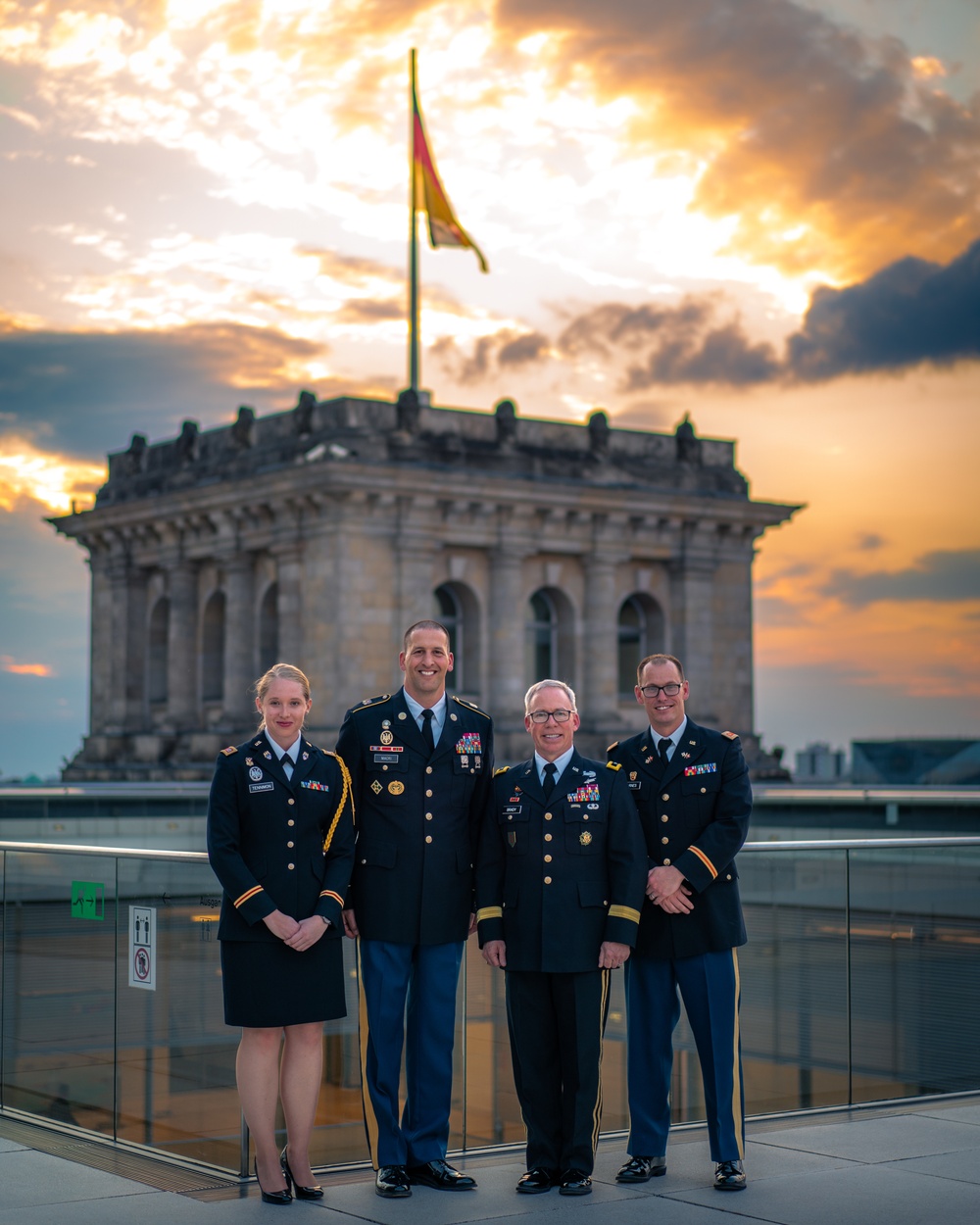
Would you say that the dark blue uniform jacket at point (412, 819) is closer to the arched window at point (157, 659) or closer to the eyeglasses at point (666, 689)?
the eyeglasses at point (666, 689)

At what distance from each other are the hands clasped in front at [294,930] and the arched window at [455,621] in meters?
34.5

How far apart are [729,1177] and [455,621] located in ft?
114

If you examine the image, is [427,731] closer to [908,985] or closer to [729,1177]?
[729,1177]

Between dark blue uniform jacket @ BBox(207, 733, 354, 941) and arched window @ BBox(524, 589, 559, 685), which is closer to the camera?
dark blue uniform jacket @ BBox(207, 733, 354, 941)

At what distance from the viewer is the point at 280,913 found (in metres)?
7.78

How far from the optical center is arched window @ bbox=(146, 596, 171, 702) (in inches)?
1913

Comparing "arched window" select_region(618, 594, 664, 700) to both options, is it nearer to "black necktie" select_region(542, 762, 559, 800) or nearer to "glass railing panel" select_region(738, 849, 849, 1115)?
"glass railing panel" select_region(738, 849, 849, 1115)

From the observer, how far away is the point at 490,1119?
9742mm

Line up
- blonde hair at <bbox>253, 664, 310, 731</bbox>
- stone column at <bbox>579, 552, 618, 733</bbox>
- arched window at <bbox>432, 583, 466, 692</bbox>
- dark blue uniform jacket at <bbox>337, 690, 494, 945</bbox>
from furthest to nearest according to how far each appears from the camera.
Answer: stone column at <bbox>579, 552, 618, 733</bbox>
arched window at <bbox>432, 583, 466, 692</bbox>
dark blue uniform jacket at <bbox>337, 690, 494, 945</bbox>
blonde hair at <bbox>253, 664, 310, 731</bbox>

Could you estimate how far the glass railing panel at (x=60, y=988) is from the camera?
31.7 feet

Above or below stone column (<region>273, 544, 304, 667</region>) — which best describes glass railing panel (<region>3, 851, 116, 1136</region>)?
below

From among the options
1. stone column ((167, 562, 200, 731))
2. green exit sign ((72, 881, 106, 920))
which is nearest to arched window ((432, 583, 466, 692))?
stone column ((167, 562, 200, 731))

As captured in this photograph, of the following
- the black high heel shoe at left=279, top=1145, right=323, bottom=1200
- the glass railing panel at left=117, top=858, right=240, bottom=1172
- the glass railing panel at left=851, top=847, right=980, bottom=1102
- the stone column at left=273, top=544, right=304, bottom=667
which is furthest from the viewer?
the stone column at left=273, top=544, right=304, bottom=667

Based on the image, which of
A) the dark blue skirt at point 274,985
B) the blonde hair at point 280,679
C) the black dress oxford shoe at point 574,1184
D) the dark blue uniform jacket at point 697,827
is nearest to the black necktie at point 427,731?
the blonde hair at point 280,679
